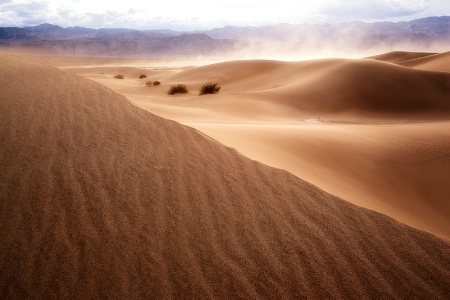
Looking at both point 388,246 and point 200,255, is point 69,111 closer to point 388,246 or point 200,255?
point 200,255

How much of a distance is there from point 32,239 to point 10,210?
39cm

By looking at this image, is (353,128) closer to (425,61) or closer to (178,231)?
(178,231)

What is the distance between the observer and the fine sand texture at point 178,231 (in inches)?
99.4

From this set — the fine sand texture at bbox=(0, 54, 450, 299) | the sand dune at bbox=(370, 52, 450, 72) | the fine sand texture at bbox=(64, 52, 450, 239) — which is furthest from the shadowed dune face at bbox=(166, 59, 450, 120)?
the fine sand texture at bbox=(0, 54, 450, 299)

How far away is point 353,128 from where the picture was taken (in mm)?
8039

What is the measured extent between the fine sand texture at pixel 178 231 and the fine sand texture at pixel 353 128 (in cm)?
72

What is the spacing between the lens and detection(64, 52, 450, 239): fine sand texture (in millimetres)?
4730

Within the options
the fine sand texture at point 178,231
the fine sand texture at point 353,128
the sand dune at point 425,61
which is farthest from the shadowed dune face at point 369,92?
the fine sand texture at point 178,231

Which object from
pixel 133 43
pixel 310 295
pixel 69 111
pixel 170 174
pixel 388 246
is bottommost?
pixel 310 295

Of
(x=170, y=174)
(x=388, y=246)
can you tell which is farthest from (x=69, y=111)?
(x=388, y=246)

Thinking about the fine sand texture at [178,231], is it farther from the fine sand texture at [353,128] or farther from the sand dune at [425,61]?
the sand dune at [425,61]

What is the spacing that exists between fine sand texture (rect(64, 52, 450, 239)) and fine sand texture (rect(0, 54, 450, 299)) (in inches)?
28.3

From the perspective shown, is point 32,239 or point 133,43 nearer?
point 32,239

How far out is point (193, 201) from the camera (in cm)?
325
